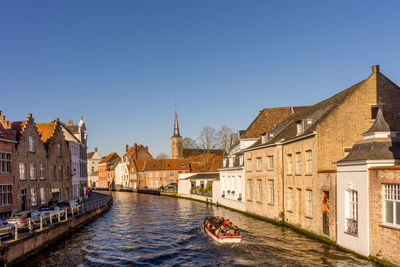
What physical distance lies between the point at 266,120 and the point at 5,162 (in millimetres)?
27612

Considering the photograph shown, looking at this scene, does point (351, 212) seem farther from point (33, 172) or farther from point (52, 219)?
point (33, 172)

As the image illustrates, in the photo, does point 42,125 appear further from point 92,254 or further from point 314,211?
point 314,211

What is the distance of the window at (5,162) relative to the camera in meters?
28.7

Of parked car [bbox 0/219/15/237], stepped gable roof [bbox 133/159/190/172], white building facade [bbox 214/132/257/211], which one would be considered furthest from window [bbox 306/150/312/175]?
stepped gable roof [bbox 133/159/190/172]

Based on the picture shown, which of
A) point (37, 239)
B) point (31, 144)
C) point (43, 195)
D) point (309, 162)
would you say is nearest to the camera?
point (37, 239)

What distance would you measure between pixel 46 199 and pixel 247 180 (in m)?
21.4

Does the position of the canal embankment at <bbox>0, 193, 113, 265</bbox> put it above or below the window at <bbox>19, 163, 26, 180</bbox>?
below

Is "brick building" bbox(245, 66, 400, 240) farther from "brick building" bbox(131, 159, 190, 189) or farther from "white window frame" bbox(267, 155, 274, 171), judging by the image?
"brick building" bbox(131, 159, 190, 189)

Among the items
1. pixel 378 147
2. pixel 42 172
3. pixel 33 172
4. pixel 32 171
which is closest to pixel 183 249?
pixel 378 147

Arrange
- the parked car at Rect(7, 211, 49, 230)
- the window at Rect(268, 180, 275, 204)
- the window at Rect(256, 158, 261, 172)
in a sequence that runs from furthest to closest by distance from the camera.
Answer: the window at Rect(256, 158, 261, 172)
the window at Rect(268, 180, 275, 204)
the parked car at Rect(7, 211, 49, 230)

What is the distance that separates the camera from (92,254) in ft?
69.8

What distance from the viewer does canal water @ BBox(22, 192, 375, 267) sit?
60.5ft

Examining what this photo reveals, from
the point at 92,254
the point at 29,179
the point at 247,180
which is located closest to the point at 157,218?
the point at 247,180

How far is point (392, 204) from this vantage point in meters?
15.0
